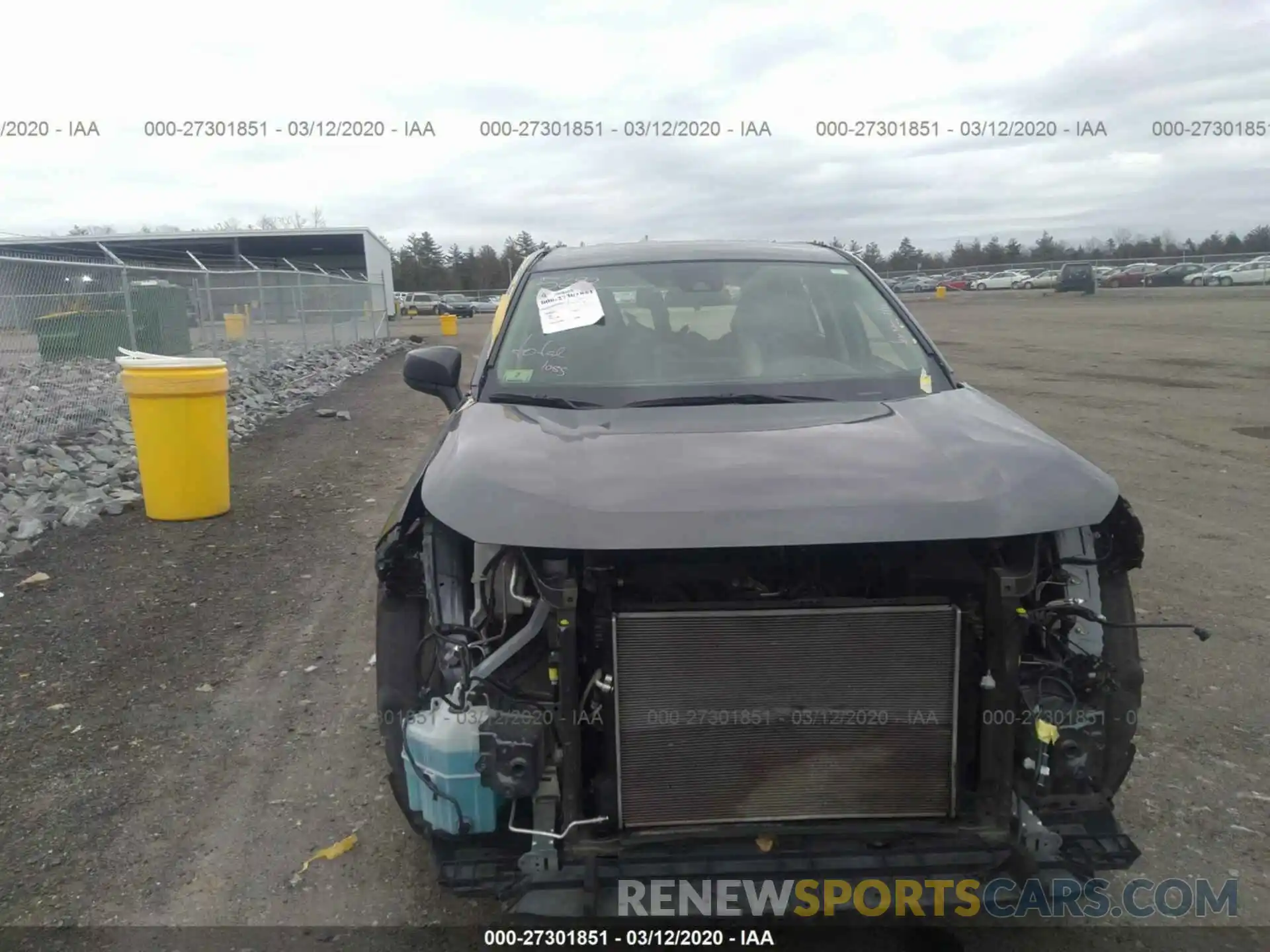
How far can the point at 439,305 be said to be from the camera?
59.8 metres

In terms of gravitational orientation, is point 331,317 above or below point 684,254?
below

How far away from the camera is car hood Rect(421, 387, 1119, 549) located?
2307 mm

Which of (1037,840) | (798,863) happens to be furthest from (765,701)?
(1037,840)

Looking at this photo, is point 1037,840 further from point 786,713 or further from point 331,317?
point 331,317

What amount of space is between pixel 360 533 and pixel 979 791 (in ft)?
17.3

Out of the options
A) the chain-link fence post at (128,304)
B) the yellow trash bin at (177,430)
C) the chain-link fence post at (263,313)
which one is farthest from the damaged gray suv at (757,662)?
the chain-link fence post at (263,313)

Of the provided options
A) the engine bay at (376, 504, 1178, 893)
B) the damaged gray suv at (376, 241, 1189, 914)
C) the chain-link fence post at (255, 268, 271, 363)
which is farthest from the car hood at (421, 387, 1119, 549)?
the chain-link fence post at (255, 268, 271, 363)

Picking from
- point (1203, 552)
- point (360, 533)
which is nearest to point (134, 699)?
point (360, 533)

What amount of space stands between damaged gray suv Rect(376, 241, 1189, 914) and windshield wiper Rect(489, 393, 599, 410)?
1.89 feet

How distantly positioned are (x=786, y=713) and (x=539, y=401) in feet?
4.97

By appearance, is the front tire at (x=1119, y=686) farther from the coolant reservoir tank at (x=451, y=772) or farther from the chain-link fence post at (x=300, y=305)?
the chain-link fence post at (x=300, y=305)

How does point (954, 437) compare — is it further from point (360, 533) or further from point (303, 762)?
point (360, 533)

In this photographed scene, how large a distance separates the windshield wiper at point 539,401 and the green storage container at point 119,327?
8198 millimetres

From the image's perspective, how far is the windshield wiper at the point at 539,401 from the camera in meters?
3.38
